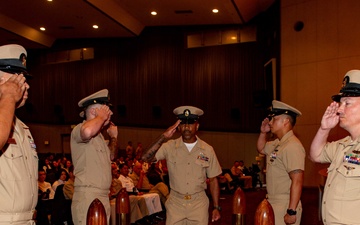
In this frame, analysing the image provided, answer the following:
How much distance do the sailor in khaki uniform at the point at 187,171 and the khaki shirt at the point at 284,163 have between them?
1.91 feet

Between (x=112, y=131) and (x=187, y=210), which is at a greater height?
(x=112, y=131)

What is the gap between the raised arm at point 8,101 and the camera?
2186 millimetres

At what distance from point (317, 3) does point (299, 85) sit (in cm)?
255

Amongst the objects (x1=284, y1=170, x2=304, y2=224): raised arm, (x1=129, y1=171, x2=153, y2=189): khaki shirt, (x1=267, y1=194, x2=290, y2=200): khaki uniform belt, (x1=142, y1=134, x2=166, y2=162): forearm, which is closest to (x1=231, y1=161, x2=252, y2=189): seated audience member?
(x1=129, y1=171, x2=153, y2=189): khaki shirt

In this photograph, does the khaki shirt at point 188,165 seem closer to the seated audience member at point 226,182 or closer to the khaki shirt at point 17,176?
the khaki shirt at point 17,176

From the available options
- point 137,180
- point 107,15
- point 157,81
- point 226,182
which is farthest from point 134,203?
point 157,81

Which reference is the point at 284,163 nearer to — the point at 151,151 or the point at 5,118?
the point at 151,151

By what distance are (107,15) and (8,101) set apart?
49.6ft

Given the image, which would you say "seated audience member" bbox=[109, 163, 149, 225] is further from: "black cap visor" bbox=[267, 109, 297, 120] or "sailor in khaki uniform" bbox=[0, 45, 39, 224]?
"sailor in khaki uniform" bbox=[0, 45, 39, 224]

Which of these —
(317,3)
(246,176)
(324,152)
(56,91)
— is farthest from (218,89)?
(324,152)

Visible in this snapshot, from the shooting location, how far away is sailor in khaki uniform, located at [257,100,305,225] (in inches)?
171

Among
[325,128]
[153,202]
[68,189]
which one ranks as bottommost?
[153,202]

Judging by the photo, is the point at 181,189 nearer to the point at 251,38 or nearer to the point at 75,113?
the point at 251,38

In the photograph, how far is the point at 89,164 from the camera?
13.7ft
